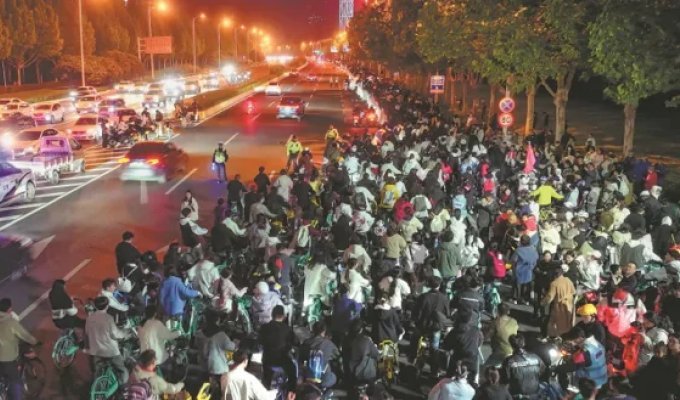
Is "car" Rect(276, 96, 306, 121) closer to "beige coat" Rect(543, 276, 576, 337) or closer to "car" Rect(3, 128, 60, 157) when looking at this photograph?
"car" Rect(3, 128, 60, 157)

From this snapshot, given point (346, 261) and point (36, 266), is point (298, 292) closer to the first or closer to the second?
point (346, 261)

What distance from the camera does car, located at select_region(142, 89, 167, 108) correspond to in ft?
181

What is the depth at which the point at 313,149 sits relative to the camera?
34.4 m

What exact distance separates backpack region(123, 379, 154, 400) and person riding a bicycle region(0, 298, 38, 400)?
2.29m

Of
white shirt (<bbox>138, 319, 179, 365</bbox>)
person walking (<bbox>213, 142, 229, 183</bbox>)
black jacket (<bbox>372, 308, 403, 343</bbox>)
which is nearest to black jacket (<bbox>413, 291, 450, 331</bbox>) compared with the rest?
black jacket (<bbox>372, 308, 403, 343</bbox>)

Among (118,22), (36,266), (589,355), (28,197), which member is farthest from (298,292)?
(118,22)

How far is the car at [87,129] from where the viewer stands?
3712 cm

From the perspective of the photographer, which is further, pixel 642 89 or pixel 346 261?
pixel 642 89

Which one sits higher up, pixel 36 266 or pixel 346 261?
pixel 346 261

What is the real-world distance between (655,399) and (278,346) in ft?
14.4

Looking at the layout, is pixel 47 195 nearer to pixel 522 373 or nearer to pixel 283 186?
pixel 283 186

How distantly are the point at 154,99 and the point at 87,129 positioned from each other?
64.5ft

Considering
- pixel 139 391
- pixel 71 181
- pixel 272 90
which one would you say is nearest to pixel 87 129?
pixel 71 181

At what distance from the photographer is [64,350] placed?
10.6m
